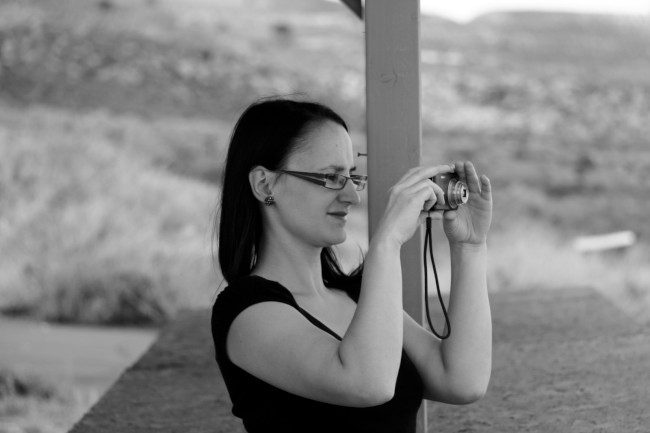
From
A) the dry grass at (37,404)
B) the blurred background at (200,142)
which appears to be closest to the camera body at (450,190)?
the dry grass at (37,404)

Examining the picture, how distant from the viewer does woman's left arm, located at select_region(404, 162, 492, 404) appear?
1.74m

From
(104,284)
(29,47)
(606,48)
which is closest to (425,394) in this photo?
(104,284)

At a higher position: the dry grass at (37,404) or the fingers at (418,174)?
the fingers at (418,174)

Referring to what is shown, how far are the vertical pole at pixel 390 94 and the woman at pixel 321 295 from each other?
24 cm

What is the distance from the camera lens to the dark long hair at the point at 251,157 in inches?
65.2

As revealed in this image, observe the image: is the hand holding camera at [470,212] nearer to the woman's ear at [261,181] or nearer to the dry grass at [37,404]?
the woman's ear at [261,181]

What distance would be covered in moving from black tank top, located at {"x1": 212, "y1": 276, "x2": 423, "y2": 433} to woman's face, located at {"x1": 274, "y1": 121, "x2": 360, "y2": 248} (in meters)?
0.11

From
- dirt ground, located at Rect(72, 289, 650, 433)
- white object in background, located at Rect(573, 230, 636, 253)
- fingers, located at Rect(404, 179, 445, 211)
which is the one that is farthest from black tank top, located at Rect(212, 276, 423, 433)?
white object in background, located at Rect(573, 230, 636, 253)

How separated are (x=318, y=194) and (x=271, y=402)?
0.34 meters

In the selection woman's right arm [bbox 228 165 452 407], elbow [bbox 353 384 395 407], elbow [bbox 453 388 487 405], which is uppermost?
woman's right arm [bbox 228 165 452 407]

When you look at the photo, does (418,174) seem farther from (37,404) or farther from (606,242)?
Answer: (606,242)

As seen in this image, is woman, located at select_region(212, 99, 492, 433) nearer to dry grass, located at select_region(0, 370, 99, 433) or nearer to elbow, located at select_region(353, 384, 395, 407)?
elbow, located at select_region(353, 384, 395, 407)

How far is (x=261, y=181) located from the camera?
167cm

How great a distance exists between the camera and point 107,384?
5.47 m
